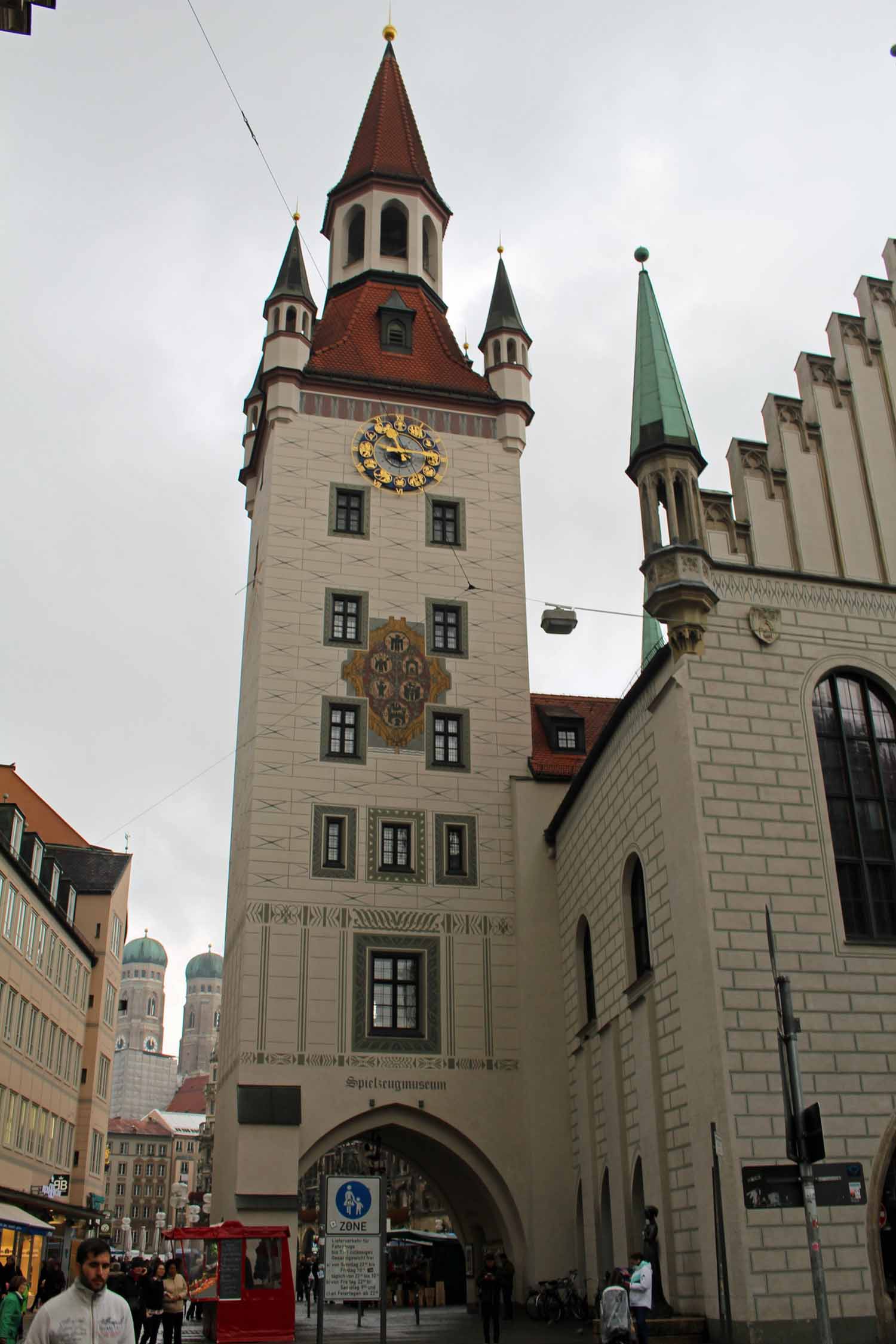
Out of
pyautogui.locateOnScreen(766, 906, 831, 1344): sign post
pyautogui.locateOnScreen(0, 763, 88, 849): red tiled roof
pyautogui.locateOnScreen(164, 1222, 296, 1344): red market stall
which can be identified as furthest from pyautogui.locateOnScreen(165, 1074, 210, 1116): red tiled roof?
pyautogui.locateOnScreen(766, 906, 831, 1344): sign post

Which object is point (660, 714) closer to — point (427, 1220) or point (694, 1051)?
point (694, 1051)

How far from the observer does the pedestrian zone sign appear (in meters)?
15.2

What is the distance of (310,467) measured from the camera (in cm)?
3092

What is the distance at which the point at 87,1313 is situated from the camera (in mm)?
5742

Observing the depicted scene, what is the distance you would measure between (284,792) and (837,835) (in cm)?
1273

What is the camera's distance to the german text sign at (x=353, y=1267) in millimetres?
14898

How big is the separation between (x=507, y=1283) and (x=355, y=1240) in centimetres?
1134

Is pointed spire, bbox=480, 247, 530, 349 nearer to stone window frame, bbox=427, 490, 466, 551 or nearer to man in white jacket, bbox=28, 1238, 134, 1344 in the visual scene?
stone window frame, bbox=427, 490, 466, 551

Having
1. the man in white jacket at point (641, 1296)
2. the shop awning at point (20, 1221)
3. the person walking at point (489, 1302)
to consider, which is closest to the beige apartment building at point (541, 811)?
the man in white jacket at point (641, 1296)

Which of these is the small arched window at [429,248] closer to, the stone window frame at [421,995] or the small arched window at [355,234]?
the small arched window at [355,234]

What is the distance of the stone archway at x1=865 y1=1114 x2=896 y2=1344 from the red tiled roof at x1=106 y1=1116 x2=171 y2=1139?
119m

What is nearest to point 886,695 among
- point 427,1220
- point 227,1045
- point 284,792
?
point 284,792

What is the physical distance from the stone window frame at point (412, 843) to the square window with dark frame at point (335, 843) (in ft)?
1.78

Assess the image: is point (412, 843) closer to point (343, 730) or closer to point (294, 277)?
point (343, 730)
